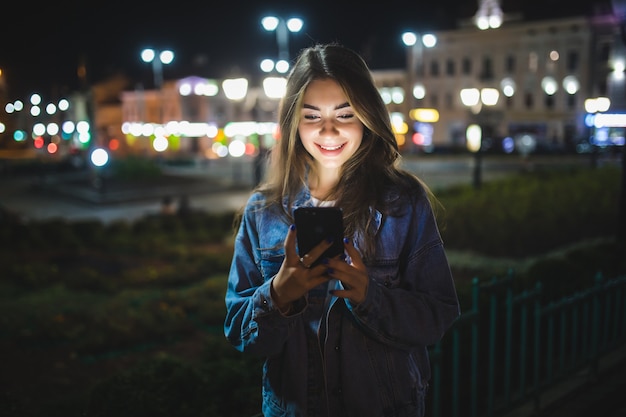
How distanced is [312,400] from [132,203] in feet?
80.4

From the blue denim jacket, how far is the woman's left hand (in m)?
0.10

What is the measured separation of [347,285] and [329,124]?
627mm

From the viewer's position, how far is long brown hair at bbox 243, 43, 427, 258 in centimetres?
210

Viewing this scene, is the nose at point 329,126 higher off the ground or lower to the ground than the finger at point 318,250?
higher

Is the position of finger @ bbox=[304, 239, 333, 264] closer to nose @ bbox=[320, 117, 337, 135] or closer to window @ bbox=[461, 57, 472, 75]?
nose @ bbox=[320, 117, 337, 135]

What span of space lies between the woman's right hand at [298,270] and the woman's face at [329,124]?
50cm

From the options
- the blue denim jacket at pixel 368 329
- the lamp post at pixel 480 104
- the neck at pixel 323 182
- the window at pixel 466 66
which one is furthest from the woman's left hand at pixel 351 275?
the window at pixel 466 66

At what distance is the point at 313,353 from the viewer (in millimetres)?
2086

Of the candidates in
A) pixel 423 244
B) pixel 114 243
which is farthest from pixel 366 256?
pixel 114 243

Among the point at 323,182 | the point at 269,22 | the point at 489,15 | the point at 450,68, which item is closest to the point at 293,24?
the point at 269,22

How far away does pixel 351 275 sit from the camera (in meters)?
1.80

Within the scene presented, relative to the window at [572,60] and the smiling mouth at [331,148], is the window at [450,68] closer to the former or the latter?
the window at [572,60]

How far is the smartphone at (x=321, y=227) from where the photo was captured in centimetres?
177

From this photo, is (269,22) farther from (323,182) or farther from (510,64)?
(510,64)
